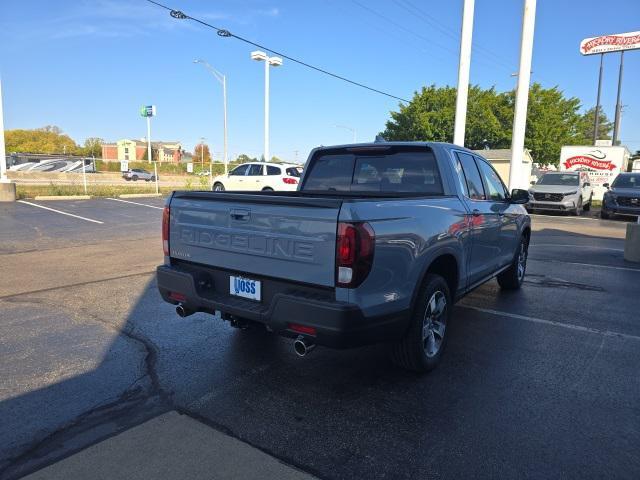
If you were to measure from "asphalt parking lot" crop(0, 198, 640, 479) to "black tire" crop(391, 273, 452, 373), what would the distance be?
0.51 feet

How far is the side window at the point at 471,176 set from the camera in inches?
192

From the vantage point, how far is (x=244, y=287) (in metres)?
3.61

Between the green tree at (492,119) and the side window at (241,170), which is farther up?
the green tree at (492,119)

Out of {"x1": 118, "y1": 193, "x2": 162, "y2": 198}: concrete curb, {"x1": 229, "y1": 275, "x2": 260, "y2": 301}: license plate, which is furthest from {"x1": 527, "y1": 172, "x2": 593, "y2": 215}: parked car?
{"x1": 118, "y1": 193, "x2": 162, "y2": 198}: concrete curb

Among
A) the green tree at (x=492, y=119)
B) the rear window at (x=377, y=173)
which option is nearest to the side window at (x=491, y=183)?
the rear window at (x=377, y=173)

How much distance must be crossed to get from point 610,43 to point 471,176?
117 feet

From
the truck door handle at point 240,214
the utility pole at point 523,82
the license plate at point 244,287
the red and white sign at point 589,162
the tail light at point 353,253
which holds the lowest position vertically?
the license plate at point 244,287

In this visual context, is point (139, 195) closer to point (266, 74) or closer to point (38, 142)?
point (266, 74)

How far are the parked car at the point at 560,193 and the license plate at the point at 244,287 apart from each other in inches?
671

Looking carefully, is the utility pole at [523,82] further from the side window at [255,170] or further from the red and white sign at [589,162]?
the side window at [255,170]

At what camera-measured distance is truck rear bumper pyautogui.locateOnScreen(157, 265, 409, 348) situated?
303 cm

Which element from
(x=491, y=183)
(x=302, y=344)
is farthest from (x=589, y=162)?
(x=302, y=344)

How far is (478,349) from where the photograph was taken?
178 inches

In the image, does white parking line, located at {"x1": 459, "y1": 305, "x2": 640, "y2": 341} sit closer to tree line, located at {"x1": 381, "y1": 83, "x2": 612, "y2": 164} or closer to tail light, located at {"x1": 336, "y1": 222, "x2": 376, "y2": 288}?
tail light, located at {"x1": 336, "y1": 222, "x2": 376, "y2": 288}
